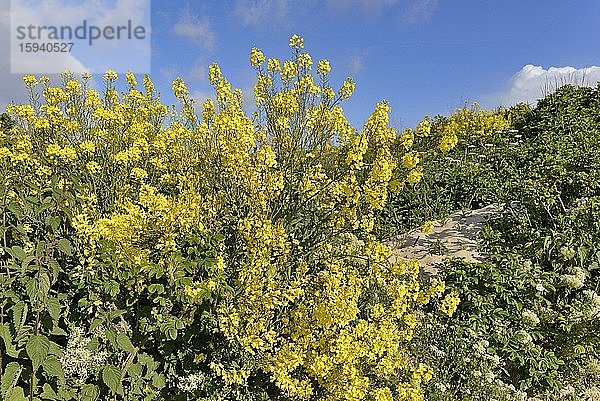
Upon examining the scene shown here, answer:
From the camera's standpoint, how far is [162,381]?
2684 mm

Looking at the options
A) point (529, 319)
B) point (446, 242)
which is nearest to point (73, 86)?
point (446, 242)

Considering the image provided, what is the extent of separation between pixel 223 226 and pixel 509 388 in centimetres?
210

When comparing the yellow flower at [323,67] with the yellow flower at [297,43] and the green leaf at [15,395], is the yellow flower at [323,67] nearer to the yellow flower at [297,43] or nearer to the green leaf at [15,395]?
the yellow flower at [297,43]

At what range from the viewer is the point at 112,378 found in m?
2.36

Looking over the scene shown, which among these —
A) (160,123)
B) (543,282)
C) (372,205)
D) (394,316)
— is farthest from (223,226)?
(543,282)

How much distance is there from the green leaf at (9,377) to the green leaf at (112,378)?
357mm

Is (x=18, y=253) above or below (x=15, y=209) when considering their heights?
below

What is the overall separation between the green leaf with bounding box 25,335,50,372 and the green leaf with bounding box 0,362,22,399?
22 cm

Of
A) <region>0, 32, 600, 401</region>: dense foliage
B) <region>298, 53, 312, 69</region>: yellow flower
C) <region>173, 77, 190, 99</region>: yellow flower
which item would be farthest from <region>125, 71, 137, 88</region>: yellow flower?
<region>298, 53, 312, 69</region>: yellow flower

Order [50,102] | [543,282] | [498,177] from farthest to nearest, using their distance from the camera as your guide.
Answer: [498,177] < [50,102] < [543,282]

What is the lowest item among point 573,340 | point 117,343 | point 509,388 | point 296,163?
point 509,388

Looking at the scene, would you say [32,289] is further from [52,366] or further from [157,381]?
[157,381]

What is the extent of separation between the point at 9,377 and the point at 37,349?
0.89 ft

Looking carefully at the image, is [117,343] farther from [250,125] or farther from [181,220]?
[250,125]
